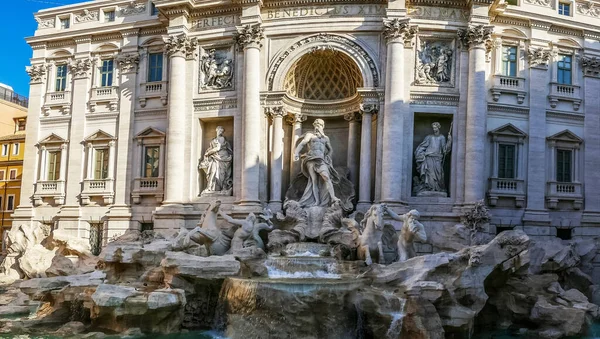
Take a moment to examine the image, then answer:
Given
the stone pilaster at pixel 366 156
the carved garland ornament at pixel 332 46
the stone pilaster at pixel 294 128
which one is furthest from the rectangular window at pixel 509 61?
the stone pilaster at pixel 294 128

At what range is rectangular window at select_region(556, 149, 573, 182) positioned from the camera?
2206cm

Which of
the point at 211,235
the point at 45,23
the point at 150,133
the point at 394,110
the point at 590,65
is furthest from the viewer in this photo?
the point at 45,23

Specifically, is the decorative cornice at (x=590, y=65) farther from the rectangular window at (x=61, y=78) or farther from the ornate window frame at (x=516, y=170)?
the rectangular window at (x=61, y=78)

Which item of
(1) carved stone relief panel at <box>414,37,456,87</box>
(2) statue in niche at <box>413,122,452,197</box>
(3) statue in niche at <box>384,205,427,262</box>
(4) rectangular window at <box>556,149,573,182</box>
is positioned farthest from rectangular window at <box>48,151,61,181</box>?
(4) rectangular window at <box>556,149,573,182</box>

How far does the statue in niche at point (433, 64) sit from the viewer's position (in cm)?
2084

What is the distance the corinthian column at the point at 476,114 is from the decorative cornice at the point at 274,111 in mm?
7172

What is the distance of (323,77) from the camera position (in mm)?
22578

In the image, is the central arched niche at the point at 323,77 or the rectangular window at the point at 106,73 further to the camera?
the rectangular window at the point at 106,73

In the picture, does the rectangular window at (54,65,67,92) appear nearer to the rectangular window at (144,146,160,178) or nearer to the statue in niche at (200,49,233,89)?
the rectangular window at (144,146,160,178)

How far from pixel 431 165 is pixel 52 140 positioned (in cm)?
1711

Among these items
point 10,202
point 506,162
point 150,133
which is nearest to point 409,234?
point 506,162

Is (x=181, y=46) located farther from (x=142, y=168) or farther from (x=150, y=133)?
(x=142, y=168)

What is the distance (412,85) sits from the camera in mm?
20719

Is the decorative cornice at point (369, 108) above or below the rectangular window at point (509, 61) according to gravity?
below
